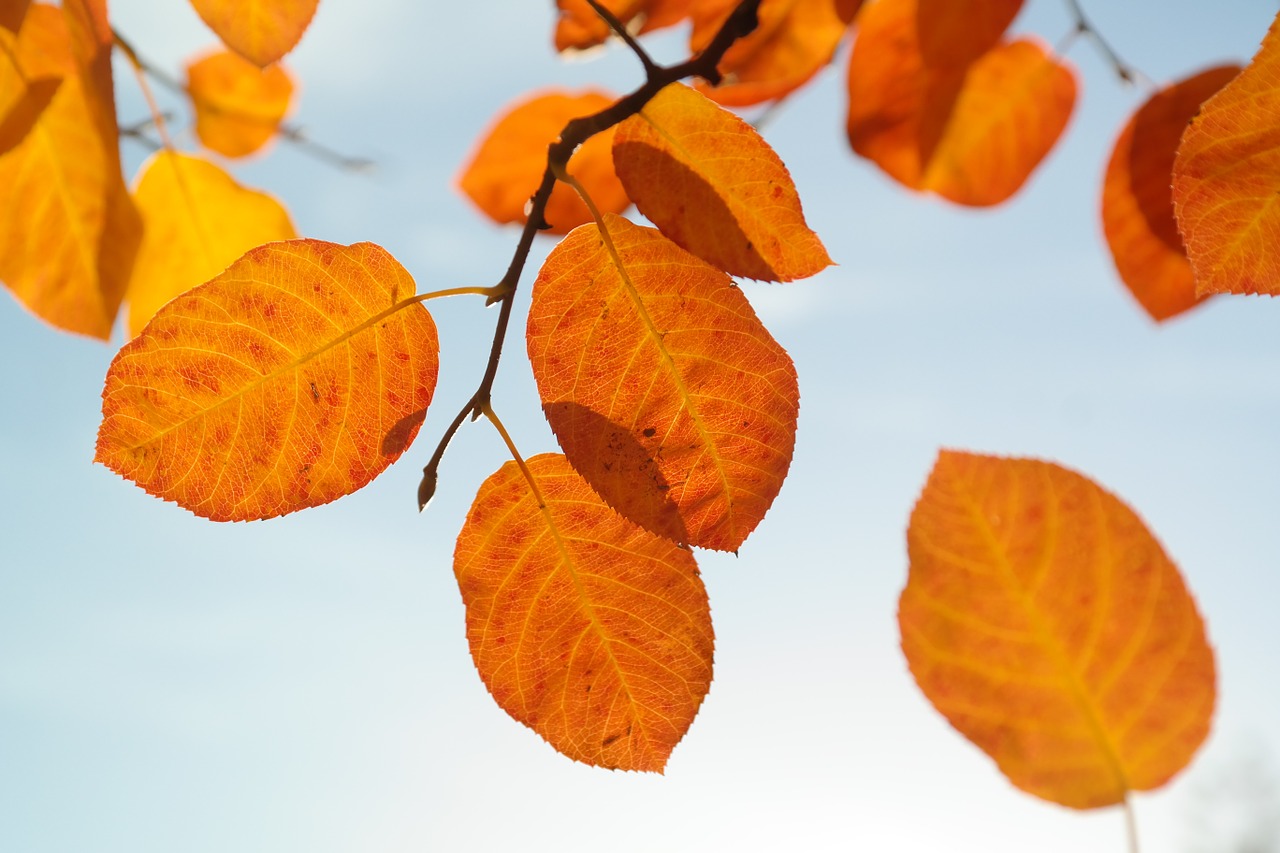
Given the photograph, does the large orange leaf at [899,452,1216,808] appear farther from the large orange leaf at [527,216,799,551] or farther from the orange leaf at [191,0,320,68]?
the orange leaf at [191,0,320,68]

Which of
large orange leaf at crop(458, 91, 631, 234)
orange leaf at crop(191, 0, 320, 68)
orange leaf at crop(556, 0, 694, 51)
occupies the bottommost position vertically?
large orange leaf at crop(458, 91, 631, 234)

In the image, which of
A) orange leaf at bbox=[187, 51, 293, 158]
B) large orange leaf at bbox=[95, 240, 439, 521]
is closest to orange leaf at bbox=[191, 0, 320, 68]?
large orange leaf at bbox=[95, 240, 439, 521]

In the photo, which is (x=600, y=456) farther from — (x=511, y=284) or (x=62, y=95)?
(x=62, y=95)

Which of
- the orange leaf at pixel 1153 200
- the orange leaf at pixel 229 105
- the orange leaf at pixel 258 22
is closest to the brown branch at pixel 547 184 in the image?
the orange leaf at pixel 258 22

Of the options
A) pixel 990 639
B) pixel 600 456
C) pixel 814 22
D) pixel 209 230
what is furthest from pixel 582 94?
pixel 990 639

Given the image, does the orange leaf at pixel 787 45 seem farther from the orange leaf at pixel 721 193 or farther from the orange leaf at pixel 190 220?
the orange leaf at pixel 190 220

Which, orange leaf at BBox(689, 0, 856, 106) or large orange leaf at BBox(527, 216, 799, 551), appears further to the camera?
orange leaf at BBox(689, 0, 856, 106)

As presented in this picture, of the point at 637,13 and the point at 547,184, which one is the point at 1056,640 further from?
the point at 637,13
